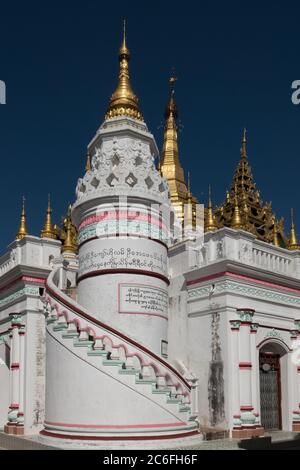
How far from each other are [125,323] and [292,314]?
6748 millimetres

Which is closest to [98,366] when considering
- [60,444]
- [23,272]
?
[60,444]

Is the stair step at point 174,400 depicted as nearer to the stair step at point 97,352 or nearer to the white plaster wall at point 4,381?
the stair step at point 97,352

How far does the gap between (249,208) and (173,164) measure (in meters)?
5.38

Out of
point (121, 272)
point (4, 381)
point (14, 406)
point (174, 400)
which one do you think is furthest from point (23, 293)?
point (174, 400)

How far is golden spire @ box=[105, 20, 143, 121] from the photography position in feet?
67.9

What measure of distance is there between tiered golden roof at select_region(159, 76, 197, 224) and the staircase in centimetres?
1571

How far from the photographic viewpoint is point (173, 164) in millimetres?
36625

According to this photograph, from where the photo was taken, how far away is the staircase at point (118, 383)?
1477 cm

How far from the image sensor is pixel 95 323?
1545 cm

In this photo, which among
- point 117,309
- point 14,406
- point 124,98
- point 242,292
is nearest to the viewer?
point 117,309

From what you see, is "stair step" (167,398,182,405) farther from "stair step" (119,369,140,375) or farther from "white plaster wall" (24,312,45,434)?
"white plaster wall" (24,312,45,434)

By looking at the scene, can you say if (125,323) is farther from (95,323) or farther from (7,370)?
(7,370)

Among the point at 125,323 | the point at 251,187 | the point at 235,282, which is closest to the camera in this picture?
the point at 125,323

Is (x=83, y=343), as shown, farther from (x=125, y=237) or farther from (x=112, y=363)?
(x=125, y=237)
